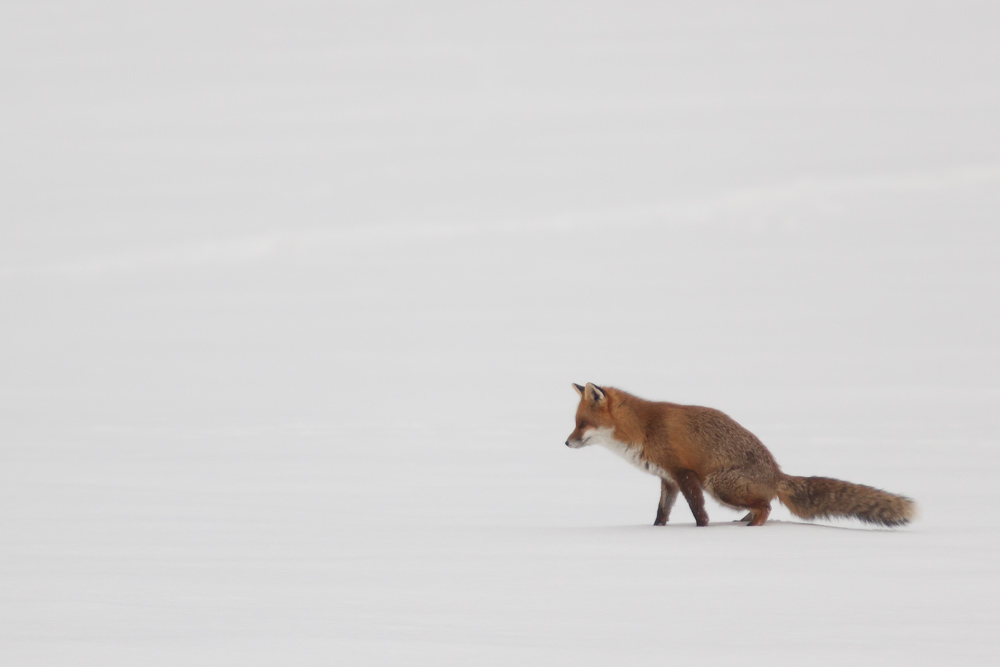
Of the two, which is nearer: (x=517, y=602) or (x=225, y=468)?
(x=517, y=602)

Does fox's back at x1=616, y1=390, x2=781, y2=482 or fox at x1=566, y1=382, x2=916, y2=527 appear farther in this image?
fox's back at x1=616, y1=390, x2=781, y2=482

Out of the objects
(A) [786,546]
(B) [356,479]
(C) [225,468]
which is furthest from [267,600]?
(C) [225,468]

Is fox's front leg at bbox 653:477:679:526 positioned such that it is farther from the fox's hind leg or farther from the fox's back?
the fox's hind leg

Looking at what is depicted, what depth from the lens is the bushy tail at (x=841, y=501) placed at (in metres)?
8.60

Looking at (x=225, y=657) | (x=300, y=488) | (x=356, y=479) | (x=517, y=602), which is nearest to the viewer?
(x=225, y=657)

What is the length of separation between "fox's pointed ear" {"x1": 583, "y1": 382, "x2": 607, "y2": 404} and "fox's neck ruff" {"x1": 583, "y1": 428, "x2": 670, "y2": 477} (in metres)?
0.24

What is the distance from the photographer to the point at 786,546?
764 centimetres

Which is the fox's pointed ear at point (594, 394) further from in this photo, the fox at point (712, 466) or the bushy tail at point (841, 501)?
the bushy tail at point (841, 501)

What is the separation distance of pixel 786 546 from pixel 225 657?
424 cm

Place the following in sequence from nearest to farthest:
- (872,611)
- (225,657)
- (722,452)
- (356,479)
A: 1. (225,657)
2. (872,611)
3. (722,452)
4. (356,479)

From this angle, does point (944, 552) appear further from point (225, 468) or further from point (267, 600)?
point (225, 468)

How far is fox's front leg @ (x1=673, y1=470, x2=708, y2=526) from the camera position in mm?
8961

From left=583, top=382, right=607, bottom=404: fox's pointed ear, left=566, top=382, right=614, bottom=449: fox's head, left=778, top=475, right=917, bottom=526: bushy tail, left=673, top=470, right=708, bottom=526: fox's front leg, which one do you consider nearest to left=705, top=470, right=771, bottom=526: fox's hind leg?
left=673, top=470, right=708, bottom=526: fox's front leg

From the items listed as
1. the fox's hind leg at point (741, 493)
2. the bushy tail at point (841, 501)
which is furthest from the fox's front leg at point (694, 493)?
the bushy tail at point (841, 501)
